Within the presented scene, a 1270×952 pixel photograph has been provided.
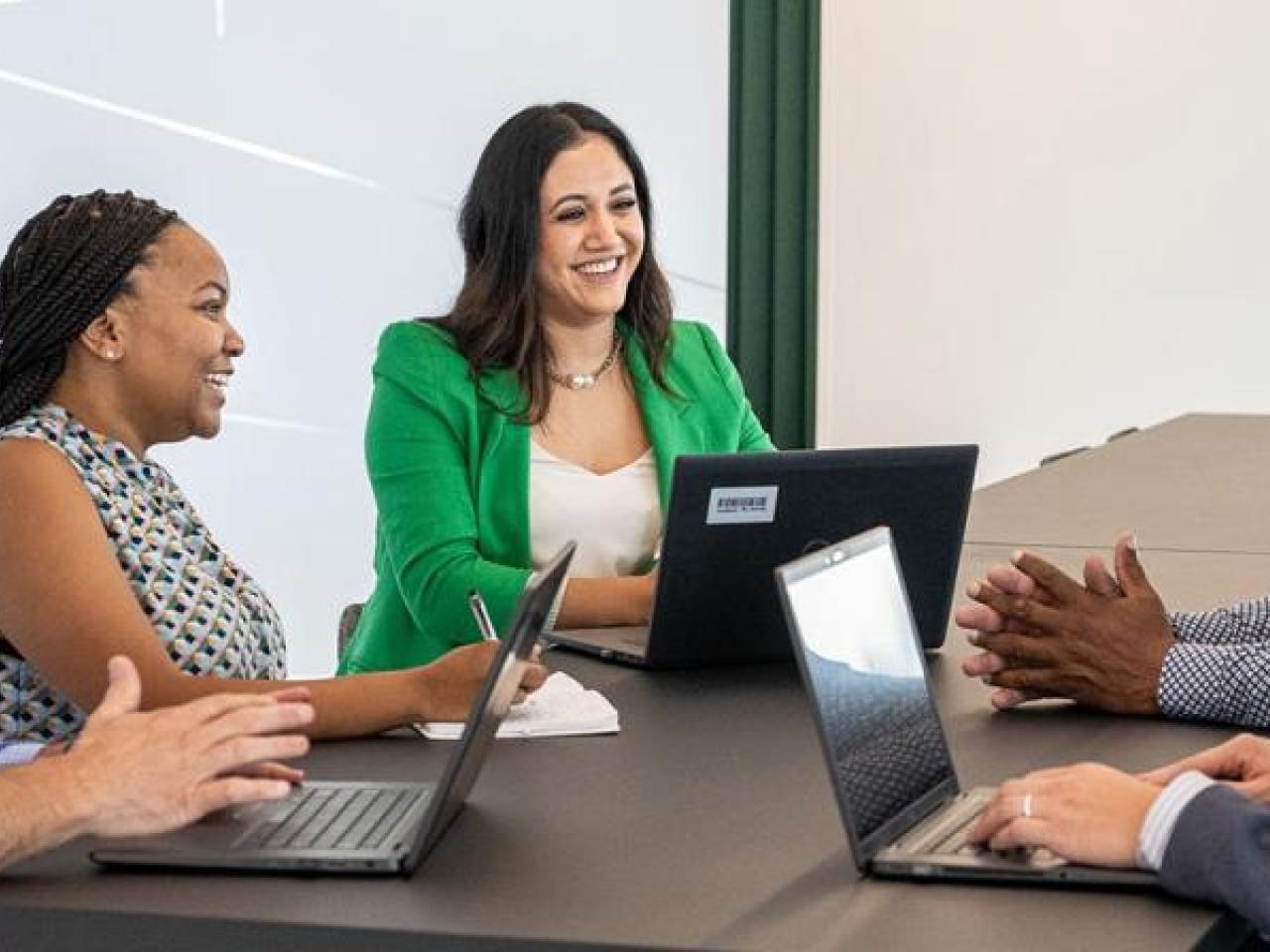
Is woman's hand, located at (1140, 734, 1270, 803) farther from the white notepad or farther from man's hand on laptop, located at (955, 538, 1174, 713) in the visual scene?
the white notepad

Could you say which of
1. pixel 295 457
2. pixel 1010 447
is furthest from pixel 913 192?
pixel 295 457

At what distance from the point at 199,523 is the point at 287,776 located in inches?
29.8

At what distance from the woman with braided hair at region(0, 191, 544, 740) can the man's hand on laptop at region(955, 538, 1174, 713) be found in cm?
50

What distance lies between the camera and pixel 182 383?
2.55 m

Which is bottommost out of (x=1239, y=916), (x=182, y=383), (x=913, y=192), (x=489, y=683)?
(x=1239, y=916)

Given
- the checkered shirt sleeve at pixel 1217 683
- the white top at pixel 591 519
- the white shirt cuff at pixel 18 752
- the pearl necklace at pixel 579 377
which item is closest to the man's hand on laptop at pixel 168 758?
the white shirt cuff at pixel 18 752

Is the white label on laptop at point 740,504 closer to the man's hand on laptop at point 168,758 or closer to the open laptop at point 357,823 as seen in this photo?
the open laptop at point 357,823

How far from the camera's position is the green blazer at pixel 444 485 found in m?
3.10

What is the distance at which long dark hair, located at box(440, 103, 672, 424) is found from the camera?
130 inches

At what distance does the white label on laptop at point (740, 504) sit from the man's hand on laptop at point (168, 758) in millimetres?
702

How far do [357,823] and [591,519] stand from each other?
1.43 metres

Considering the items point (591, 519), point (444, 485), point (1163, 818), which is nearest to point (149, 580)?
point (444, 485)

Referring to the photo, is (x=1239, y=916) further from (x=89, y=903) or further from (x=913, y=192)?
(x=913, y=192)

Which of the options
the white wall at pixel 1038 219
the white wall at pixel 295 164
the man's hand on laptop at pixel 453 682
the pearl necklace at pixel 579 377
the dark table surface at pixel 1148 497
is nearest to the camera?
the man's hand on laptop at pixel 453 682
